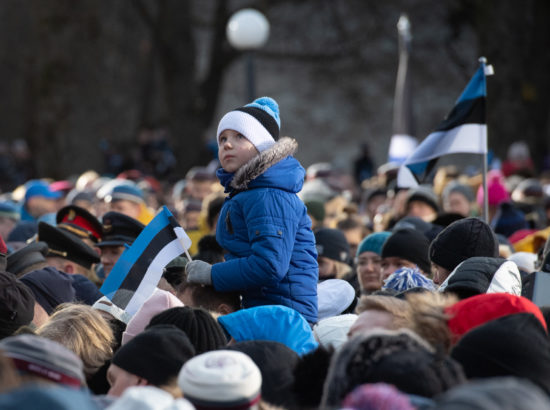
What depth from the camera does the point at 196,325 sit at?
420cm

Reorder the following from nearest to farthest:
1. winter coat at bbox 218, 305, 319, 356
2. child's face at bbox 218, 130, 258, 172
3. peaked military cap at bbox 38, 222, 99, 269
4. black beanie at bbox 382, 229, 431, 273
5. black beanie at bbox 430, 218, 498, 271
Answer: winter coat at bbox 218, 305, 319, 356 < child's face at bbox 218, 130, 258, 172 < black beanie at bbox 430, 218, 498, 271 < black beanie at bbox 382, 229, 431, 273 < peaked military cap at bbox 38, 222, 99, 269

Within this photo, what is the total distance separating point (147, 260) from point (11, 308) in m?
1.32

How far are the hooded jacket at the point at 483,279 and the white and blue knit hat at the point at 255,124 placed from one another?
1.16 meters

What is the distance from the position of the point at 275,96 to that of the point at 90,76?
12.6 meters

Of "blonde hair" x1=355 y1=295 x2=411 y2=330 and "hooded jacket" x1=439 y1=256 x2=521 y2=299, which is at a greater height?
"blonde hair" x1=355 y1=295 x2=411 y2=330

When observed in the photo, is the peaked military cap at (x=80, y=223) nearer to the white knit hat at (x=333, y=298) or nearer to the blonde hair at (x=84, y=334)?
the white knit hat at (x=333, y=298)

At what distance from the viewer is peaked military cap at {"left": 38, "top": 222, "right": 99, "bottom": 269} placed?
Answer: 7055 millimetres

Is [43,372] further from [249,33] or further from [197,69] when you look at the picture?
[197,69]

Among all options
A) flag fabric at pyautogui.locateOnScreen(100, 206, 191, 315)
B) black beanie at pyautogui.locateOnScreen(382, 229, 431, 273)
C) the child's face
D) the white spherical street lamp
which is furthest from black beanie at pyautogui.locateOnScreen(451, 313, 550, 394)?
the white spherical street lamp

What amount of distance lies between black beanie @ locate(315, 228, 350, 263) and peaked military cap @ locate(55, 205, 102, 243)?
1703 millimetres

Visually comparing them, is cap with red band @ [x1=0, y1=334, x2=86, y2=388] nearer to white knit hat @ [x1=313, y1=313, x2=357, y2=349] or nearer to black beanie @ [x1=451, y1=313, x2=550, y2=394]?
black beanie @ [x1=451, y1=313, x2=550, y2=394]

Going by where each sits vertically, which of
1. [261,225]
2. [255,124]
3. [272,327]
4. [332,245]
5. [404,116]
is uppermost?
[255,124]

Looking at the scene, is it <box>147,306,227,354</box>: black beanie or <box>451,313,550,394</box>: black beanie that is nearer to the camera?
<box>451,313,550,394</box>: black beanie

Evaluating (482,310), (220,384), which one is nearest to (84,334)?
(220,384)
